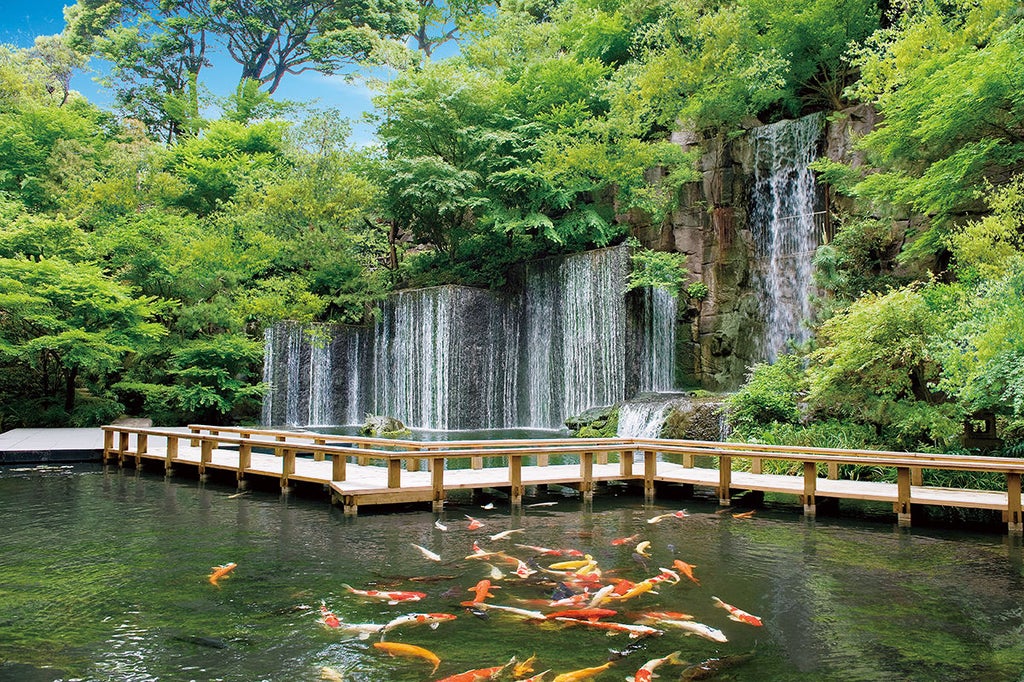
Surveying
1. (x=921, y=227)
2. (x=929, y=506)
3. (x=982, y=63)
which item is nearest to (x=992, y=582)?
(x=929, y=506)

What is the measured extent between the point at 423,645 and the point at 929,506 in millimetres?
7848

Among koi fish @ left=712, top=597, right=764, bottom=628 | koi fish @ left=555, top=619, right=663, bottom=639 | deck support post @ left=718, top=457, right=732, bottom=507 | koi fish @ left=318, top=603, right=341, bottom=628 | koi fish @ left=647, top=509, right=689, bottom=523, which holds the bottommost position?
koi fish @ left=647, top=509, right=689, bottom=523

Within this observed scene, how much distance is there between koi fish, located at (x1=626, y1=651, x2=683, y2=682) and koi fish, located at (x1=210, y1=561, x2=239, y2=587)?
12.4 feet

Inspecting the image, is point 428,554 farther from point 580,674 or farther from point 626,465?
point 626,465

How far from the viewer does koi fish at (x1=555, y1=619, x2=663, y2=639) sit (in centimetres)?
502

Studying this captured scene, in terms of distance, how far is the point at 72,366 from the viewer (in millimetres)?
19141

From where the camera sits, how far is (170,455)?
13.1 meters

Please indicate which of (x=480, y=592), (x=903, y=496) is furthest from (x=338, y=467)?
(x=903, y=496)

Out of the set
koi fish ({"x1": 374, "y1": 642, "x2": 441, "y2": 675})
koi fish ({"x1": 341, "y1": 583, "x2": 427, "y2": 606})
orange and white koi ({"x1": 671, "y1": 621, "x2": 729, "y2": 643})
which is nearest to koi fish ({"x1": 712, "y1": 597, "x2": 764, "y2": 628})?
orange and white koi ({"x1": 671, "y1": 621, "x2": 729, "y2": 643})

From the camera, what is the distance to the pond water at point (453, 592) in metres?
4.57

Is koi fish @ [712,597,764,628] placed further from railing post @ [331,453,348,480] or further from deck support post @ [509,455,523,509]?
railing post @ [331,453,348,480]

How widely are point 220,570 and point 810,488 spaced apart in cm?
717

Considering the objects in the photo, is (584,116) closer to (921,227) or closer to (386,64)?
(386,64)

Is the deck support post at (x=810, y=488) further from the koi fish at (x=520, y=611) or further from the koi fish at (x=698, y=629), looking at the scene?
the koi fish at (x=520, y=611)
